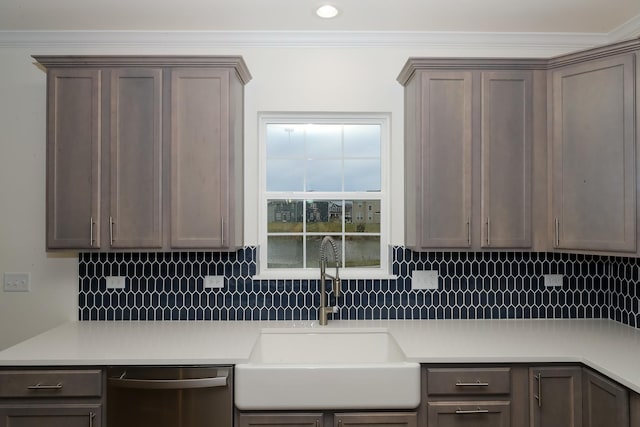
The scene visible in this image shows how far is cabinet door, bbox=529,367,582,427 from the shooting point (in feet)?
6.63

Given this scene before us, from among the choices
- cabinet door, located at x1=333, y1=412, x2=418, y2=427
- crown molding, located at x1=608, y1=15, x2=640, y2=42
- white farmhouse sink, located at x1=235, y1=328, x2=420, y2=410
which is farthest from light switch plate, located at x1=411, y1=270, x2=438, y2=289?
crown molding, located at x1=608, y1=15, x2=640, y2=42

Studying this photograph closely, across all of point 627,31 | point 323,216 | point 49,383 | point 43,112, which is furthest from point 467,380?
point 43,112

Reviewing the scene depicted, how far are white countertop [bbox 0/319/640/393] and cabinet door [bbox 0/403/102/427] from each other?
201 mm

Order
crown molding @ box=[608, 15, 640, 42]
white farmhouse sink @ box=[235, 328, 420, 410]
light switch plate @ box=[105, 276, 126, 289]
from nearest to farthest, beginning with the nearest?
white farmhouse sink @ box=[235, 328, 420, 410]
crown molding @ box=[608, 15, 640, 42]
light switch plate @ box=[105, 276, 126, 289]

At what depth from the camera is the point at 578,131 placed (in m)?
2.32

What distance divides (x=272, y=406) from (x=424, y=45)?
2.18 m

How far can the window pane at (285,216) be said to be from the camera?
2.86 meters

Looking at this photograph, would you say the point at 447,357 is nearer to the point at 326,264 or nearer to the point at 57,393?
the point at 326,264

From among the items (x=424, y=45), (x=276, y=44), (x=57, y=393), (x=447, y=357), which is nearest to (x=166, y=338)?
(x=57, y=393)

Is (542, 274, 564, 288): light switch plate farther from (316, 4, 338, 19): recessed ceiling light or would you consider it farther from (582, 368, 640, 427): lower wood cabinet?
(316, 4, 338, 19): recessed ceiling light

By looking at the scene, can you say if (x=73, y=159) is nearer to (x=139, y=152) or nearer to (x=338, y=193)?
(x=139, y=152)

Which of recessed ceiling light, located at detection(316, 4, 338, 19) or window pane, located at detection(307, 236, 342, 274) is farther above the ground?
recessed ceiling light, located at detection(316, 4, 338, 19)

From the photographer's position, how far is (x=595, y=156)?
2.26 m

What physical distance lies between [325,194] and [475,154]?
3.03 feet
